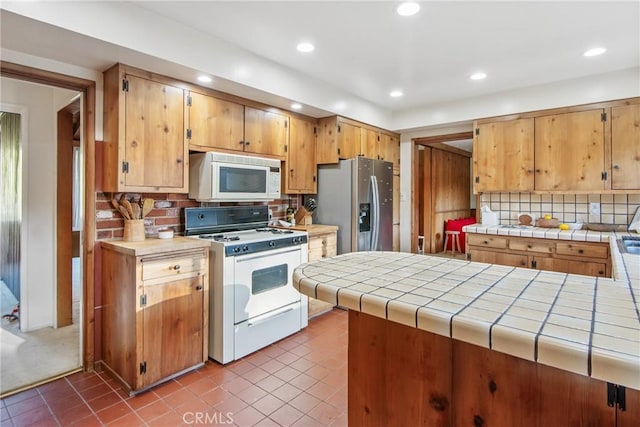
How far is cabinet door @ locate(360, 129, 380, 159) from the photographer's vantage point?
4.21m

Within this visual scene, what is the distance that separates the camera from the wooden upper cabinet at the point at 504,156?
3.68 meters

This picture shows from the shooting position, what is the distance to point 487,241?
146 inches

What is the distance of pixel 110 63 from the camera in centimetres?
233

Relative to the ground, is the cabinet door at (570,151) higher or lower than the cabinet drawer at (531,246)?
higher

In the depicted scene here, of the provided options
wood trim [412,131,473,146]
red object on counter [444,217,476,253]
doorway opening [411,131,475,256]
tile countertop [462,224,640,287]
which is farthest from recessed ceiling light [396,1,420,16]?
red object on counter [444,217,476,253]

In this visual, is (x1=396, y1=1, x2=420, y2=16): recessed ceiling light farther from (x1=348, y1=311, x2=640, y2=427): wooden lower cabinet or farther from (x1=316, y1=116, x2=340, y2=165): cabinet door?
(x1=348, y1=311, x2=640, y2=427): wooden lower cabinet

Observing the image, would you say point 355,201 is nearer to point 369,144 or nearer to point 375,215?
point 375,215

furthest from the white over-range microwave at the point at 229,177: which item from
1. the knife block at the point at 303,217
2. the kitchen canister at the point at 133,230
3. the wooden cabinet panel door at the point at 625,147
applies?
the wooden cabinet panel door at the point at 625,147

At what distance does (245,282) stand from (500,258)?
106 inches

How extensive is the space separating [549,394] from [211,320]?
89.7 inches

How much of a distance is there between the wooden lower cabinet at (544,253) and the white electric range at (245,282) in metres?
2.01

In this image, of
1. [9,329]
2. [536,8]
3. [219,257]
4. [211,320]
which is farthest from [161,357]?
[536,8]

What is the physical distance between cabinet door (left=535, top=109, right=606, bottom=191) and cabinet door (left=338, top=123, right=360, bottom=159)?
1.94 meters

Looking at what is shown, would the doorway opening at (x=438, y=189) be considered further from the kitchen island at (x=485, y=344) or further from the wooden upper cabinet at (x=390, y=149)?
the kitchen island at (x=485, y=344)
